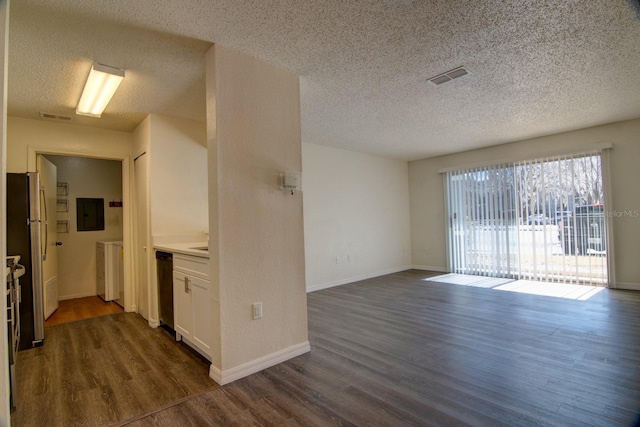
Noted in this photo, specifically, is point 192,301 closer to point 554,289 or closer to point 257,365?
point 257,365

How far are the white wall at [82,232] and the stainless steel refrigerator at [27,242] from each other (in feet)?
7.29

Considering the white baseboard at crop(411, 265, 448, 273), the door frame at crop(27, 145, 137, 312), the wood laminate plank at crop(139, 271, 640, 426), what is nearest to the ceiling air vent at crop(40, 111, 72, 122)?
the door frame at crop(27, 145, 137, 312)

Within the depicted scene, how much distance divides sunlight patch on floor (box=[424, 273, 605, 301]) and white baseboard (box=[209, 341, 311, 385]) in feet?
11.9

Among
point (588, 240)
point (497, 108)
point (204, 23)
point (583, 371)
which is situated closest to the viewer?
point (204, 23)

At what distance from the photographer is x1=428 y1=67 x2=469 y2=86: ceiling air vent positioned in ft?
9.11

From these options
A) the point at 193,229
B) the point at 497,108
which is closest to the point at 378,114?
the point at 497,108

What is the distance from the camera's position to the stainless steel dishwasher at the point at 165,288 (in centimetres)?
315

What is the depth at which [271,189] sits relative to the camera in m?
2.56

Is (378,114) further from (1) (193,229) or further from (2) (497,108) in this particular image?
(1) (193,229)

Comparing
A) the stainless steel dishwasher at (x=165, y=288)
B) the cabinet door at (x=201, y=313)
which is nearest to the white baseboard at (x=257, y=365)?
the cabinet door at (x=201, y=313)

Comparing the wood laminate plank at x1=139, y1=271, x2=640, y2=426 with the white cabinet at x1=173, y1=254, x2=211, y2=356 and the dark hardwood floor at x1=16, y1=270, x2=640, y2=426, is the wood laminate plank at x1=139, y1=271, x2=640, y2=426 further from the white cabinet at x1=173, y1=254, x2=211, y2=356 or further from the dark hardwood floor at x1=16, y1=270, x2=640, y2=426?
the white cabinet at x1=173, y1=254, x2=211, y2=356

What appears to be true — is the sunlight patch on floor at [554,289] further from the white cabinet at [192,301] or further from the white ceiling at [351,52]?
the white cabinet at [192,301]

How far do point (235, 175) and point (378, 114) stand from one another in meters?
2.26

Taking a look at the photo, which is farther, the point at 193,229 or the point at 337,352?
the point at 193,229
